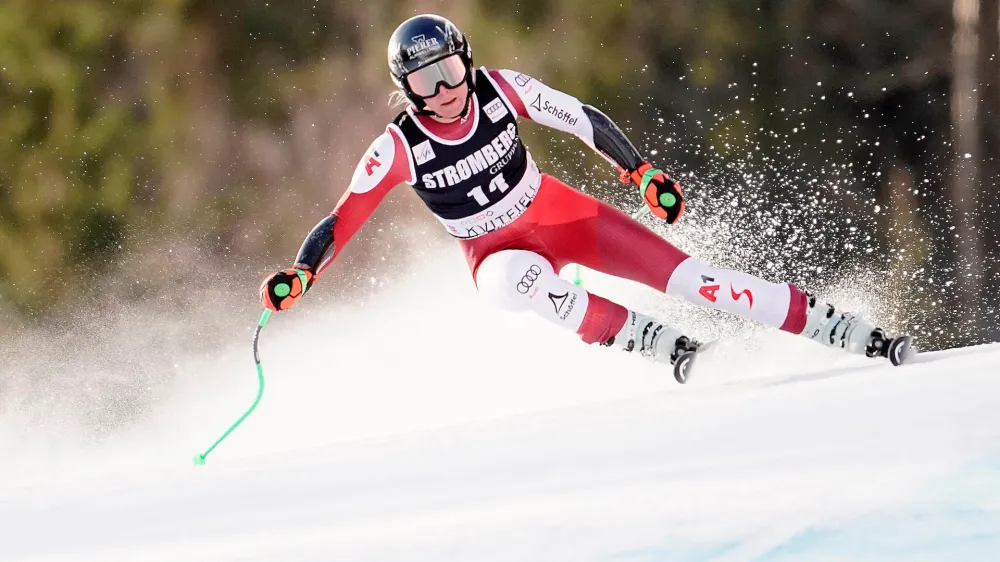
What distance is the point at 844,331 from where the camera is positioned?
293cm

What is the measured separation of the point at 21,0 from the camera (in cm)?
752

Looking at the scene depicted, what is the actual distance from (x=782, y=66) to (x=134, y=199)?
195 inches

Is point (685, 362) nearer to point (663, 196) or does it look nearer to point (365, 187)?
point (663, 196)

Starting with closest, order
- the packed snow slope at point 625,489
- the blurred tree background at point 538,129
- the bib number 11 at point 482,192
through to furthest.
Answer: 1. the packed snow slope at point 625,489
2. the bib number 11 at point 482,192
3. the blurred tree background at point 538,129

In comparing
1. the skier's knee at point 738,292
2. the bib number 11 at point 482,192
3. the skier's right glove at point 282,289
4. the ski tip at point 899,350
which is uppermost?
the ski tip at point 899,350

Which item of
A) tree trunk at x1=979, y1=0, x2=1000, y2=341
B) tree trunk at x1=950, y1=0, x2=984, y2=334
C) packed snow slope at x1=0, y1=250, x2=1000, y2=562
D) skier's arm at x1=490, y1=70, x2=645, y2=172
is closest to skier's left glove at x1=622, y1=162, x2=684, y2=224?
skier's arm at x1=490, y1=70, x2=645, y2=172

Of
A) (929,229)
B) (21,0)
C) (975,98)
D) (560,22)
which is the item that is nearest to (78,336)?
(21,0)

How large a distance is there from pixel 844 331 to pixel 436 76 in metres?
1.43

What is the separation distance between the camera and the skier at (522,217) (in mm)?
2904

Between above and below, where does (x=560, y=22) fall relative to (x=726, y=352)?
above

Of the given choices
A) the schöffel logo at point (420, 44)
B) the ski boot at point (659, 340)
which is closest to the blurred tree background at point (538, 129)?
the ski boot at point (659, 340)

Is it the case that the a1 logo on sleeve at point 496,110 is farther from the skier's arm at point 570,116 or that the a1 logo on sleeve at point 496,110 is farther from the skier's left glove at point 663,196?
the skier's left glove at point 663,196

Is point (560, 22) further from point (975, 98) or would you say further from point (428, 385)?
point (428, 385)


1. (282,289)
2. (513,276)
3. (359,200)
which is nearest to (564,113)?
(513,276)
